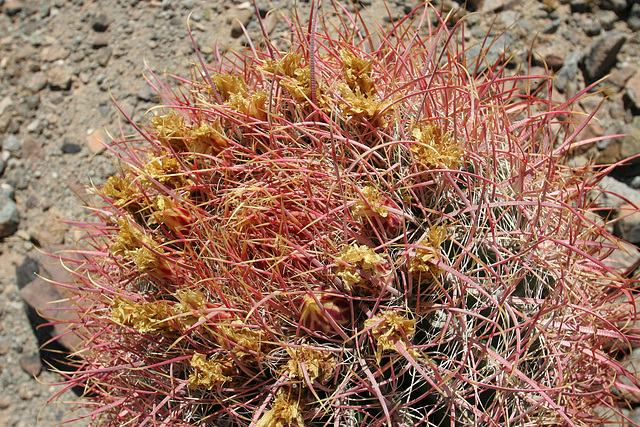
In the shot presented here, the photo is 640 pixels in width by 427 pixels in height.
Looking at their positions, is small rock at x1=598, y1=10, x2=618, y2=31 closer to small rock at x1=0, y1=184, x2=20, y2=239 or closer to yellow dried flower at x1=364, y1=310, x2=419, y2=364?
yellow dried flower at x1=364, y1=310, x2=419, y2=364

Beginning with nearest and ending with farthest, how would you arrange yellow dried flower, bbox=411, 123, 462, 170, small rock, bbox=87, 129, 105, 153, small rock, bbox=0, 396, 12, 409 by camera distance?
yellow dried flower, bbox=411, 123, 462, 170
small rock, bbox=0, 396, 12, 409
small rock, bbox=87, 129, 105, 153

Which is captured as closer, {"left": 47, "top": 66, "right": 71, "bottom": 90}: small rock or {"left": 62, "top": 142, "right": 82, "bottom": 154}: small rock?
{"left": 62, "top": 142, "right": 82, "bottom": 154}: small rock

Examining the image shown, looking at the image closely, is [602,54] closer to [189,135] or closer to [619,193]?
[619,193]

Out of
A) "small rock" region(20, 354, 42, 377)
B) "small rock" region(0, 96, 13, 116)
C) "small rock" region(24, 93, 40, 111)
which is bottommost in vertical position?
"small rock" region(20, 354, 42, 377)

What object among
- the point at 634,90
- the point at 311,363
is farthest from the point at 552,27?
the point at 311,363

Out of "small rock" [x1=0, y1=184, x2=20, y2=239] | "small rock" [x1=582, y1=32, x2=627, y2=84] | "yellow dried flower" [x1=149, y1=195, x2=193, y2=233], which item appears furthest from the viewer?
"small rock" [x1=0, y1=184, x2=20, y2=239]

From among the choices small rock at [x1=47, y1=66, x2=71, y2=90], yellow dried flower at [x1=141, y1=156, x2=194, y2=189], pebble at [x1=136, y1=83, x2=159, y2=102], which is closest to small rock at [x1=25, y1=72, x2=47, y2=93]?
small rock at [x1=47, y1=66, x2=71, y2=90]

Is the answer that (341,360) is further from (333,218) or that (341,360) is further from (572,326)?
(572,326)

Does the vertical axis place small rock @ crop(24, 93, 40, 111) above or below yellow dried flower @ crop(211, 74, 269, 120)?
below
